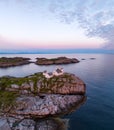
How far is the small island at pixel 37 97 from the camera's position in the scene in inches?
1363

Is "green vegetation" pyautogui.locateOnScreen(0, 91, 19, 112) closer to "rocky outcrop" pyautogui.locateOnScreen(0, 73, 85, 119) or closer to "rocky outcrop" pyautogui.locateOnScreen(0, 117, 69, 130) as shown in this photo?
"rocky outcrop" pyautogui.locateOnScreen(0, 73, 85, 119)

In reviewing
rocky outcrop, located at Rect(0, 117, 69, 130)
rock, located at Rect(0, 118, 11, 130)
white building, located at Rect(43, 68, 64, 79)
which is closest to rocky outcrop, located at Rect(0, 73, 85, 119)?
white building, located at Rect(43, 68, 64, 79)

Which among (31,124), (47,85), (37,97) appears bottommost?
(31,124)

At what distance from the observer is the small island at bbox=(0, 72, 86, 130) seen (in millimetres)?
34625

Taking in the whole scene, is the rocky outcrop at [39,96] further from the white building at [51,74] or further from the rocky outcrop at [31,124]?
the rocky outcrop at [31,124]

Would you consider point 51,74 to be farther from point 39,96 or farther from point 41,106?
point 41,106

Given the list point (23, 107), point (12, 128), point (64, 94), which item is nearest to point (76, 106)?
point (64, 94)

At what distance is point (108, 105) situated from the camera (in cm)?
4038

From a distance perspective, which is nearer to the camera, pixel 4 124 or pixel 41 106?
pixel 4 124

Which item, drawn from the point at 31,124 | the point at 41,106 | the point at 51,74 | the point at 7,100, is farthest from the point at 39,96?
the point at 31,124

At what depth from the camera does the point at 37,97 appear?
3969cm

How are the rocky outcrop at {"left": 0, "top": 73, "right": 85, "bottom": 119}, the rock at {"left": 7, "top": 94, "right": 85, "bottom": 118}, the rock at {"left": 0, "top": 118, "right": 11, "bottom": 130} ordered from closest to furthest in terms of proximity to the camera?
the rock at {"left": 0, "top": 118, "right": 11, "bottom": 130}
the rock at {"left": 7, "top": 94, "right": 85, "bottom": 118}
the rocky outcrop at {"left": 0, "top": 73, "right": 85, "bottom": 119}

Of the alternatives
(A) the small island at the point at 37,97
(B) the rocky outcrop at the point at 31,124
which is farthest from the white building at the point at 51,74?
(B) the rocky outcrop at the point at 31,124

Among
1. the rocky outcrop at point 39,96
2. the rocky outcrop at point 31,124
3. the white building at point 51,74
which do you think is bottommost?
the rocky outcrop at point 31,124
